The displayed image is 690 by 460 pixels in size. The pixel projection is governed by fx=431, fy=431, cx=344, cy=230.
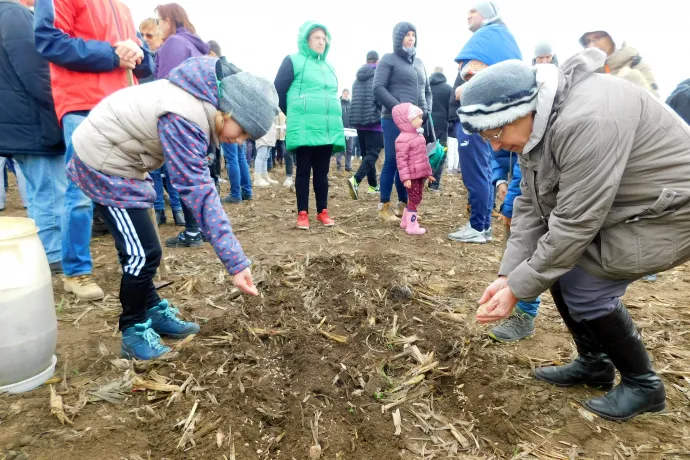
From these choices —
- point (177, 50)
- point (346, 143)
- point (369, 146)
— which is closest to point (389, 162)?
point (369, 146)

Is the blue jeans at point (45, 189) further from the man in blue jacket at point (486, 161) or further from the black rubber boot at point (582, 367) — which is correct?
the black rubber boot at point (582, 367)

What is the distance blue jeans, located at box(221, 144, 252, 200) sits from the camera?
6934 mm

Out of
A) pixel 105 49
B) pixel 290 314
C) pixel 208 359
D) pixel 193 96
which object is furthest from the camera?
pixel 290 314

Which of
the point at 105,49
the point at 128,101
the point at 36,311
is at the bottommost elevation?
the point at 36,311

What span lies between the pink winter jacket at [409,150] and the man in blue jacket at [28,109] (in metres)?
3.50

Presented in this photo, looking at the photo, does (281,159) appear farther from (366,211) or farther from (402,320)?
(402,320)

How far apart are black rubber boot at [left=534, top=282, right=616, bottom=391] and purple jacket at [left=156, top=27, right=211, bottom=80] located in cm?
397

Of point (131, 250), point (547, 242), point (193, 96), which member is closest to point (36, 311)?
point (131, 250)

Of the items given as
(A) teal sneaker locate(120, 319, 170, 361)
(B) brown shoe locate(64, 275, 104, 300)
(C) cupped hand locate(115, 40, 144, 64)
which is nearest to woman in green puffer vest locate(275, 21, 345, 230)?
(C) cupped hand locate(115, 40, 144, 64)

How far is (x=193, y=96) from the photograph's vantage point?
2205 millimetres

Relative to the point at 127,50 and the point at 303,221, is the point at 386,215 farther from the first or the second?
the point at 127,50

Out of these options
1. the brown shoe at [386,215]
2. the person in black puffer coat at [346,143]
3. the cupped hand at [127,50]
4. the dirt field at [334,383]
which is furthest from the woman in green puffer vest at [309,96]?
the person in black puffer coat at [346,143]

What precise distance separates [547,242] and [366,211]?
5108 mm

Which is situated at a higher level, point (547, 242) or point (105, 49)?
point (105, 49)
